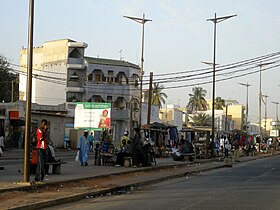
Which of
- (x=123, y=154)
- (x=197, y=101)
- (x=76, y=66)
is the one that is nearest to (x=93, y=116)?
(x=123, y=154)

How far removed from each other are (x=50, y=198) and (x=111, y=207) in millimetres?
1773

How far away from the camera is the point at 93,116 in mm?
45469

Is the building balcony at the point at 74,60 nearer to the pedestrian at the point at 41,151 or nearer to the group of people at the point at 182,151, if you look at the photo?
the group of people at the point at 182,151

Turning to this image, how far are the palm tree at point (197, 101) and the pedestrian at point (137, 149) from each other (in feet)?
281

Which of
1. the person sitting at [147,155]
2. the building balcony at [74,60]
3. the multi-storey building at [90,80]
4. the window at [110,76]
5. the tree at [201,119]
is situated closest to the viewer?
the person sitting at [147,155]

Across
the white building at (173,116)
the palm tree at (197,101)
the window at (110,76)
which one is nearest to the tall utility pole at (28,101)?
the window at (110,76)

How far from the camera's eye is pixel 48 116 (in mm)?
54062

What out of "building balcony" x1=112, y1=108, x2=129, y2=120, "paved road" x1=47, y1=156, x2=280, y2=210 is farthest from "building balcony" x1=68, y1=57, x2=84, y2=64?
"paved road" x1=47, y1=156, x2=280, y2=210

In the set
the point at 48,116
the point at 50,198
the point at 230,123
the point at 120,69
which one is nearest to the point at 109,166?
the point at 50,198

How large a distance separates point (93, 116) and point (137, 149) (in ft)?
61.9

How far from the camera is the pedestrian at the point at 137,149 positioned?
26.9 metres

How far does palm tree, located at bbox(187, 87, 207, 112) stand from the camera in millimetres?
114000

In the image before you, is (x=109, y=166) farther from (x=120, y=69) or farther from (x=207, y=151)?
(x=120, y=69)

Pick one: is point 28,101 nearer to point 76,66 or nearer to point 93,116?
point 93,116
